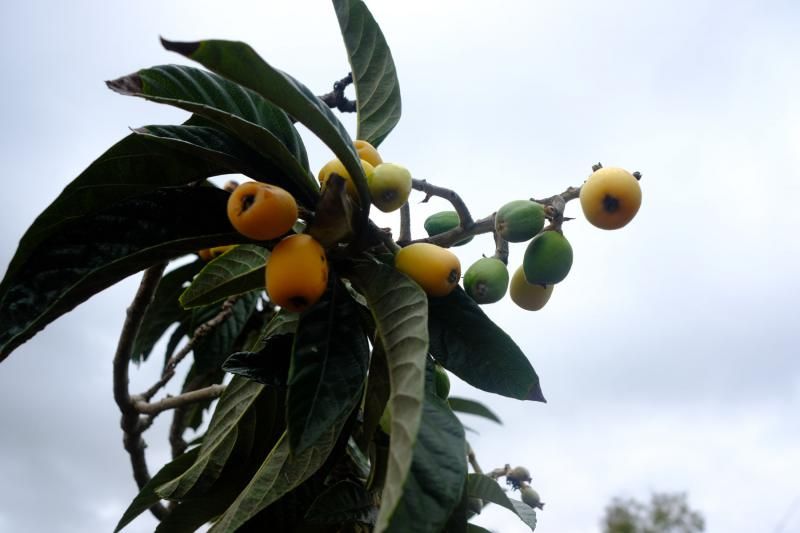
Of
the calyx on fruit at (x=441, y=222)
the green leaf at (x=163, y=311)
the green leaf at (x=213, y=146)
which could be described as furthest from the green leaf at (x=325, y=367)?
the green leaf at (x=163, y=311)

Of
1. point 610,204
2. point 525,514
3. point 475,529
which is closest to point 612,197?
point 610,204

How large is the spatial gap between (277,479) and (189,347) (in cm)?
105

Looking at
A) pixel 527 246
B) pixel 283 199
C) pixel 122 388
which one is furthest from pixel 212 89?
pixel 122 388

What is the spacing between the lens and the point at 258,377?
1.17 metres

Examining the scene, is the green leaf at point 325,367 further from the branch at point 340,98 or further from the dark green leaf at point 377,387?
the branch at point 340,98

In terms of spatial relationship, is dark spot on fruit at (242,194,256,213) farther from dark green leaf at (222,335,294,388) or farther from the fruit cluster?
dark green leaf at (222,335,294,388)

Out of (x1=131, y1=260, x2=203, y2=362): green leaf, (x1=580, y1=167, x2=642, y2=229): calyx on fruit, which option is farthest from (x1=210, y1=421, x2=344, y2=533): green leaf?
(x1=131, y1=260, x2=203, y2=362): green leaf

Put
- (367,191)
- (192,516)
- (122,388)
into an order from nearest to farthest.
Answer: (367,191) → (192,516) → (122,388)

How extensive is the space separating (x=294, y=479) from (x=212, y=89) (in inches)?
27.1

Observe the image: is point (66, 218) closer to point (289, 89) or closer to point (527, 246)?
point (289, 89)

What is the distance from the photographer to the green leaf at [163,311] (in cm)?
246

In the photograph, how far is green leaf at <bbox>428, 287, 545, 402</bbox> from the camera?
3.75ft

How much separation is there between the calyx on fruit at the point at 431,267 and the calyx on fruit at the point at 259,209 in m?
0.21

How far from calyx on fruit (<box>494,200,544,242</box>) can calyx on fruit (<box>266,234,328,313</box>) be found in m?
0.35
